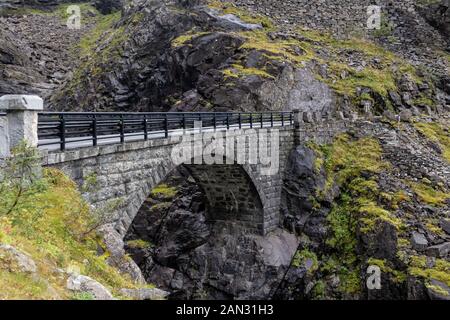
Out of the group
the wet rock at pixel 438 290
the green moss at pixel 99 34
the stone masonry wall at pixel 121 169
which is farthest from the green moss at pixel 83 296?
the green moss at pixel 99 34

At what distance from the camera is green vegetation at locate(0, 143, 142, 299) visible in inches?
235

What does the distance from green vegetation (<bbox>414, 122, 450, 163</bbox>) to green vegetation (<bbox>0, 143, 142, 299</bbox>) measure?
2257cm

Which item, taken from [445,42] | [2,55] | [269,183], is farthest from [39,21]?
[445,42]

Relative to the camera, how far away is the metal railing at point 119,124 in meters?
9.90

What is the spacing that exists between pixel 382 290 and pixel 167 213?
1282 cm

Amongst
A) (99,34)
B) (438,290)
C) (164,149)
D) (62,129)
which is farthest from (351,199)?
(99,34)

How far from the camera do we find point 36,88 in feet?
130

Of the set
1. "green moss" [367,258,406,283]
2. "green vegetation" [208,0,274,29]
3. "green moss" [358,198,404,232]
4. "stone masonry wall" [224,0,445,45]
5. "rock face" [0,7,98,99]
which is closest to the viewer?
"green moss" [367,258,406,283]

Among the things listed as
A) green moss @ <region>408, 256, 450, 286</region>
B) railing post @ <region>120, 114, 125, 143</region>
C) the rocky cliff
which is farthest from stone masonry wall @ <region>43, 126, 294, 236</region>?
green moss @ <region>408, 256, 450, 286</region>

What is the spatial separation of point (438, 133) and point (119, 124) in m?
23.3

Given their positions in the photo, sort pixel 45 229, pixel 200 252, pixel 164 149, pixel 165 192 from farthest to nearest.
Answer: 1. pixel 165 192
2. pixel 200 252
3. pixel 164 149
4. pixel 45 229

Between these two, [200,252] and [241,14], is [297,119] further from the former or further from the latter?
[241,14]

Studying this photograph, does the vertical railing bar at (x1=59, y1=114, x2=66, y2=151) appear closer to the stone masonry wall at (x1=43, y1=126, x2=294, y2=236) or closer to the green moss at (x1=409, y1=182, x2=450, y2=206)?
the stone masonry wall at (x1=43, y1=126, x2=294, y2=236)

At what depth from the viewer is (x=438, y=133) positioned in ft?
89.0
